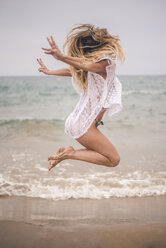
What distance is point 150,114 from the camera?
1546cm

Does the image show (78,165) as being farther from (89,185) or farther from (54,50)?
(54,50)

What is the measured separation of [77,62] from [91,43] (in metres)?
0.46

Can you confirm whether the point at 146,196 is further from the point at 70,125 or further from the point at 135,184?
the point at 70,125

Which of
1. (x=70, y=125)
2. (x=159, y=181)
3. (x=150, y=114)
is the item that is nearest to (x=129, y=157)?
(x=159, y=181)

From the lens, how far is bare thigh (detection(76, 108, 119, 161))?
3375mm

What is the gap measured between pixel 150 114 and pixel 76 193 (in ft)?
35.4

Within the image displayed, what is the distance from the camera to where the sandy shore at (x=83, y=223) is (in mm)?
3523

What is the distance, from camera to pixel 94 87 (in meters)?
3.37

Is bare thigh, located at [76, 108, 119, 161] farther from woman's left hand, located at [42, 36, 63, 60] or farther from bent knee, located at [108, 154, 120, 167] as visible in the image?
woman's left hand, located at [42, 36, 63, 60]

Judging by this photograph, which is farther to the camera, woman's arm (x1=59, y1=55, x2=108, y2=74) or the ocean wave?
the ocean wave

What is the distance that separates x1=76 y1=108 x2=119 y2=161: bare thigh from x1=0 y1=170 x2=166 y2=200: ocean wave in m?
2.13

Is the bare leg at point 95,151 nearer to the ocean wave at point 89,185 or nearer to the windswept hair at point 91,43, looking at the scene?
the windswept hair at point 91,43

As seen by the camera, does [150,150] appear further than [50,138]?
No

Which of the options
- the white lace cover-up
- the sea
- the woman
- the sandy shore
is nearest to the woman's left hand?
the woman
